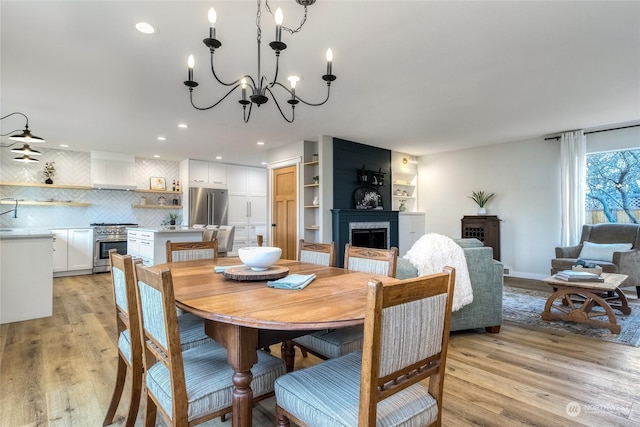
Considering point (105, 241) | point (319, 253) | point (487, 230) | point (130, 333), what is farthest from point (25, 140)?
point (487, 230)

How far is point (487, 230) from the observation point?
5992 mm

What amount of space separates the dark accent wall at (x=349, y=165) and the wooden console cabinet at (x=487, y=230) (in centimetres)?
175

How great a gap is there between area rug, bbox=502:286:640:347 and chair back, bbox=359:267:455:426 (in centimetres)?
279

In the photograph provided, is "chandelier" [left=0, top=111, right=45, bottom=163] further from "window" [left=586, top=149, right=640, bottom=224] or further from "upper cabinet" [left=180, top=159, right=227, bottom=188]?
"window" [left=586, top=149, right=640, bottom=224]

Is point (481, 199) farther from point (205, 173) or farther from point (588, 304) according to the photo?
point (205, 173)

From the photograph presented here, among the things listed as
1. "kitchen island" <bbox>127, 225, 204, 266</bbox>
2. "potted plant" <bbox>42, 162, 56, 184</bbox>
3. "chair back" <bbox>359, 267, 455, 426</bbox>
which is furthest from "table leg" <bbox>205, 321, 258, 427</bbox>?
"potted plant" <bbox>42, 162, 56, 184</bbox>

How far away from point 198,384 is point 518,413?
172cm

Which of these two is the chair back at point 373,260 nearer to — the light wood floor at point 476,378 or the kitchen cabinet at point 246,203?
the light wood floor at point 476,378

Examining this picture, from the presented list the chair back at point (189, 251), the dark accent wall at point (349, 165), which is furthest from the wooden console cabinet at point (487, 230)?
the chair back at point (189, 251)

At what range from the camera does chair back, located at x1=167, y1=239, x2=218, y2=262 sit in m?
2.50

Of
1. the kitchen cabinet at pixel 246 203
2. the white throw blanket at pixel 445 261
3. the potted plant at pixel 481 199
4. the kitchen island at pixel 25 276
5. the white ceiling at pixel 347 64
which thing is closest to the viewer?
the white ceiling at pixel 347 64

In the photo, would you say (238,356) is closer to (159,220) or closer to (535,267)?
(535,267)

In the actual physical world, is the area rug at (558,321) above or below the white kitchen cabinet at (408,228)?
below

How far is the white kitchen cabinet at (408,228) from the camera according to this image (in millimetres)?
6824
